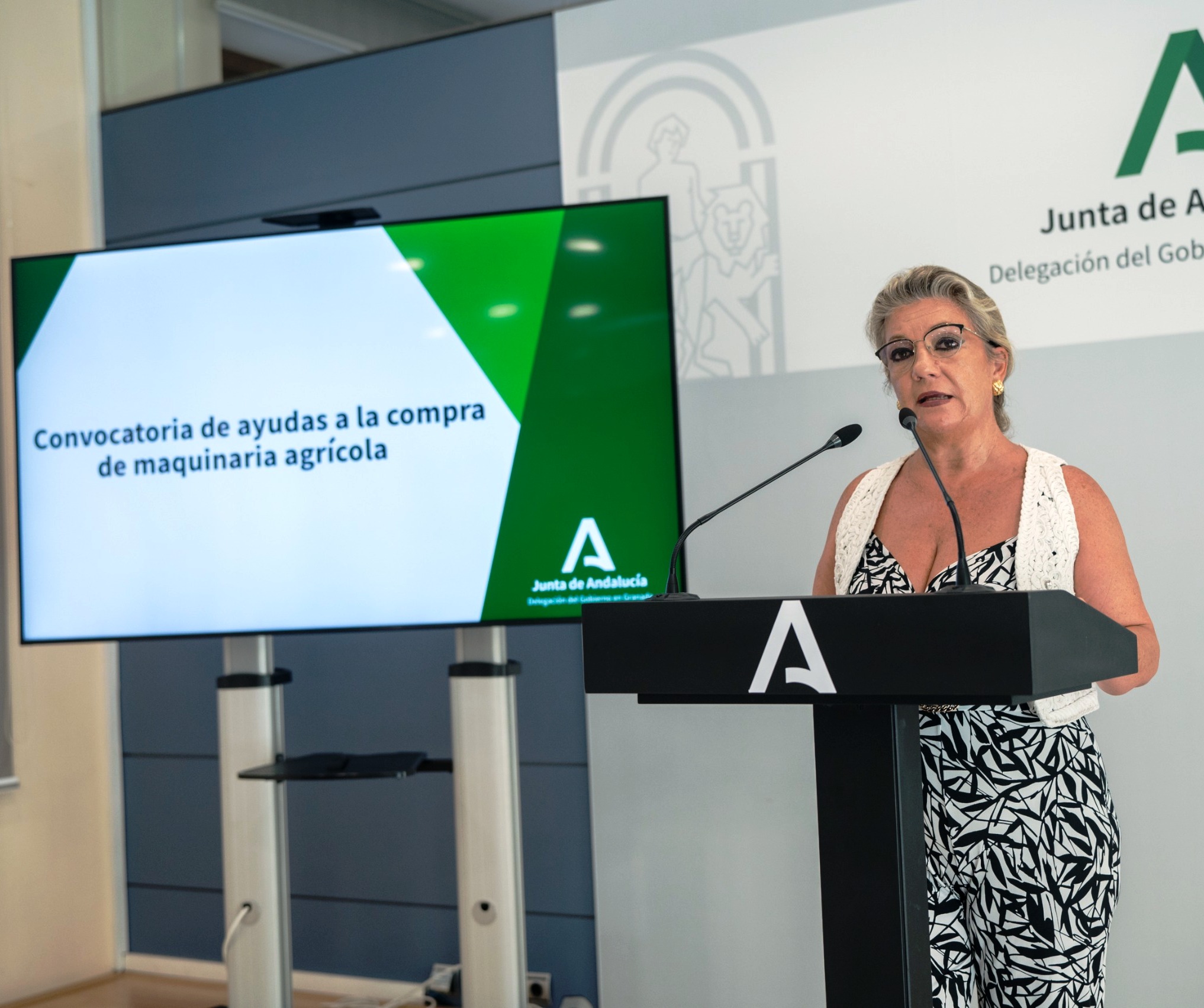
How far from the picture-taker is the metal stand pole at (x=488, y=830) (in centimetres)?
254

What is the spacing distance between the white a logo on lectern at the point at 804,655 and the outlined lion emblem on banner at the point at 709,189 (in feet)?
5.74

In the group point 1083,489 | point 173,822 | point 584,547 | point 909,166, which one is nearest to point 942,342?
point 1083,489

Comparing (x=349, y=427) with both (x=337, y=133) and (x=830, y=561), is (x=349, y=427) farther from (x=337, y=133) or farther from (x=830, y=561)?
(x=337, y=133)

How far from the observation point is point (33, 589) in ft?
8.81

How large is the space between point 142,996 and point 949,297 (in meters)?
3.07

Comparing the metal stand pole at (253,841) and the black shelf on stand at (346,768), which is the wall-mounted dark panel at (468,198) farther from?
the black shelf on stand at (346,768)

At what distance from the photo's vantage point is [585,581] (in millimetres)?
2449

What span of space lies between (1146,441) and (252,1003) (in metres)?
2.34

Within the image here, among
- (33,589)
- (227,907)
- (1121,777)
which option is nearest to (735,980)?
(1121,777)

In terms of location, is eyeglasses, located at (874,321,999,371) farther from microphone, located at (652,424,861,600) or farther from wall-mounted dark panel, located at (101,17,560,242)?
wall-mounted dark panel, located at (101,17,560,242)

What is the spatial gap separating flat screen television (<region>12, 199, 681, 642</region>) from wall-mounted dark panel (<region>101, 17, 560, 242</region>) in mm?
781

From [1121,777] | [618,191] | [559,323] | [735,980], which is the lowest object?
[735,980]

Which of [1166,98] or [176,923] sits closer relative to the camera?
[1166,98]

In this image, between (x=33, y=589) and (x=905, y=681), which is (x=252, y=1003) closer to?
(x=33, y=589)
